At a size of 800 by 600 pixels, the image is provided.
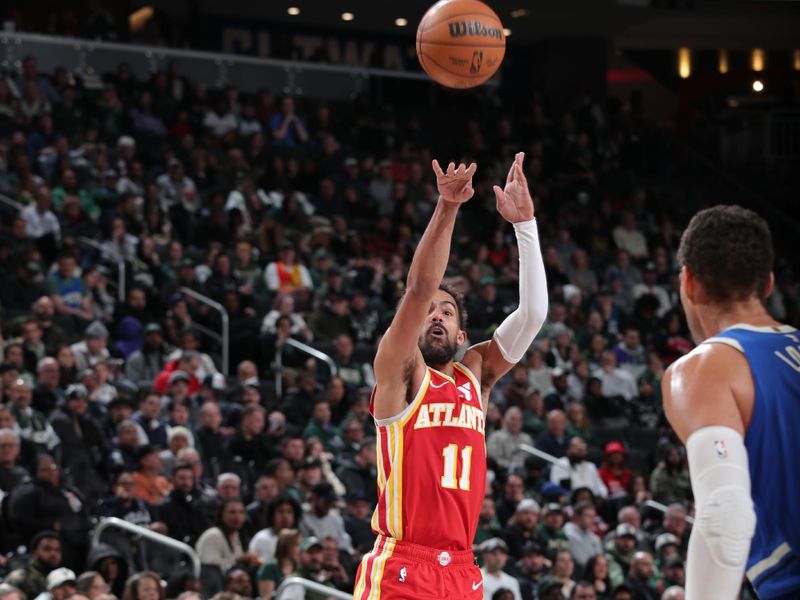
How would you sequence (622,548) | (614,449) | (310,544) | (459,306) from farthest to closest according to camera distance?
(614,449) < (622,548) < (310,544) < (459,306)

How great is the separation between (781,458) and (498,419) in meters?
11.3

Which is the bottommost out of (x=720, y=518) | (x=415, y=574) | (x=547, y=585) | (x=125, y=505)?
(x=547, y=585)

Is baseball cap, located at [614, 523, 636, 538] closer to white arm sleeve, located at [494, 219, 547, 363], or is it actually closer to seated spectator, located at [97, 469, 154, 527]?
seated spectator, located at [97, 469, 154, 527]

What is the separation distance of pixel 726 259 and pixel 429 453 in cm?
231

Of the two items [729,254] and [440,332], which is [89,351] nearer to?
[440,332]

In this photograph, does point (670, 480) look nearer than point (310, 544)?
No

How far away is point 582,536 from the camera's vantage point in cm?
1258

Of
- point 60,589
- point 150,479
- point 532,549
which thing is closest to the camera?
point 60,589

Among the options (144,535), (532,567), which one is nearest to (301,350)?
(532,567)

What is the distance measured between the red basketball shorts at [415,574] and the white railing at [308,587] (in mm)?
4191

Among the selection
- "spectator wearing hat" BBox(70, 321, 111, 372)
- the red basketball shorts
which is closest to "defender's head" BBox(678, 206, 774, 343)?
the red basketball shorts

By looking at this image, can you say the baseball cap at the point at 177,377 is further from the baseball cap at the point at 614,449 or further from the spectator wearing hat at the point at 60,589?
the baseball cap at the point at 614,449

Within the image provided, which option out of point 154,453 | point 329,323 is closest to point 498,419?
point 329,323

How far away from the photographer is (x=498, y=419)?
1437cm
